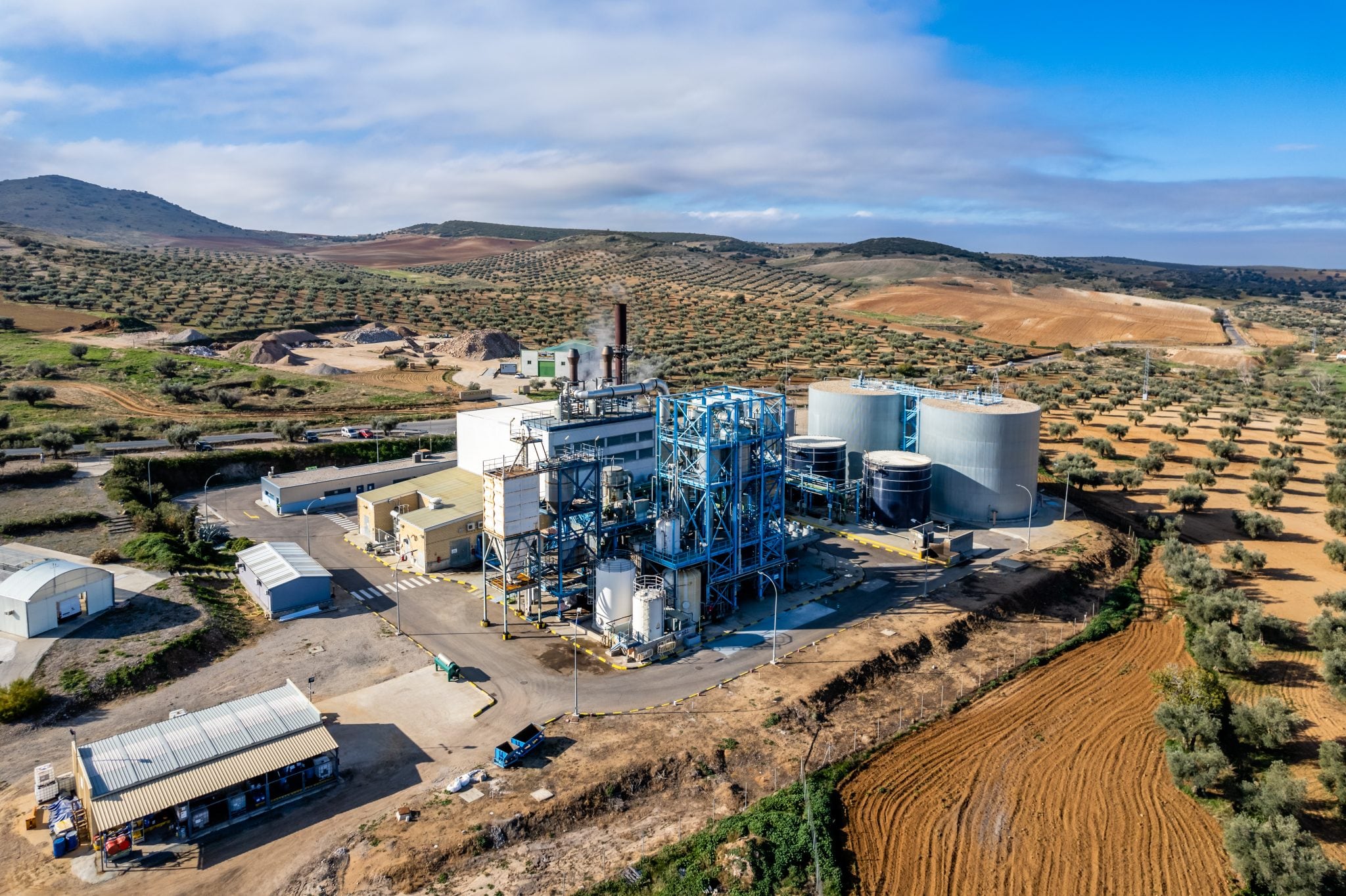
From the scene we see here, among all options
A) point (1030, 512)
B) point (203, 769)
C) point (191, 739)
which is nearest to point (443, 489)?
point (191, 739)

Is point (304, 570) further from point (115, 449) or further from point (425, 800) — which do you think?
point (115, 449)

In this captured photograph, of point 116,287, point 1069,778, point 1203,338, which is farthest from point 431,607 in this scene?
point 1203,338

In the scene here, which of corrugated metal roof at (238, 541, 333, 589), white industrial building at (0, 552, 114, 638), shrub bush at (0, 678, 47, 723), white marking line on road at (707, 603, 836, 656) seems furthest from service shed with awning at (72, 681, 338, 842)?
white marking line on road at (707, 603, 836, 656)

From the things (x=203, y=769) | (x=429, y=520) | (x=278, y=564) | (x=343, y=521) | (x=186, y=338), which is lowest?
(x=203, y=769)

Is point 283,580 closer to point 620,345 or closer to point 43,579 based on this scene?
point 43,579

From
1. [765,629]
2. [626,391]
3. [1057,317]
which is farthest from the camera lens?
[1057,317]

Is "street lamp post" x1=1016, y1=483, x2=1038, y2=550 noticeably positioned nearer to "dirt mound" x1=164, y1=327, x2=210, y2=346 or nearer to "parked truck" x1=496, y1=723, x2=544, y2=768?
"parked truck" x1=496, y1=723, x2=544, y2=768

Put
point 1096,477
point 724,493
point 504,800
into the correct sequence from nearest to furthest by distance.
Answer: point 504,800
point 724,493
point 1096,477

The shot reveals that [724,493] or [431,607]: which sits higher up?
[724,493]
